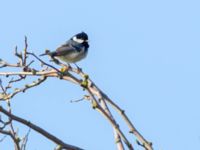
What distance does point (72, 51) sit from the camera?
920 cm

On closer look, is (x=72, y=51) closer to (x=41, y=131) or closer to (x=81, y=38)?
(x=81, y=38)

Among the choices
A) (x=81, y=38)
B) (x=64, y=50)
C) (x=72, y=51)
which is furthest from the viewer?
(x=81, y=38)

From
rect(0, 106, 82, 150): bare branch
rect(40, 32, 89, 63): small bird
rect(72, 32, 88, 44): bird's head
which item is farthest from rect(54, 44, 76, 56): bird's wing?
rect(0, 106, 82, 150): bare branch

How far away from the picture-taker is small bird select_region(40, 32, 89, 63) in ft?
29.2

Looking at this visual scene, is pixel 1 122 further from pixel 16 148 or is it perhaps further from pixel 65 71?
pixel 65 71

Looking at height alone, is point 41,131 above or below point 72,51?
below

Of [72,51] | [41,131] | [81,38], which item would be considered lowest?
[41,131]

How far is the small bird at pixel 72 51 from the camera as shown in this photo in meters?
8.90

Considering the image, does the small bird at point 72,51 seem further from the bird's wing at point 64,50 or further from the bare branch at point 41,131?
the bare branch at point 41,131

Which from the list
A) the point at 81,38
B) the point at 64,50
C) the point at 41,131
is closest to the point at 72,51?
the point at 64,50

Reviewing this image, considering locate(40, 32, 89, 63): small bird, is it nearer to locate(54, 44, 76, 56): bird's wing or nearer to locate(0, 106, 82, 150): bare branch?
locate(54, 44, 76, 56): bird's wing

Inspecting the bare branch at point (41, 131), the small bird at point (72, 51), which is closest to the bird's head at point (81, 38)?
the small bird at point (72, 51)

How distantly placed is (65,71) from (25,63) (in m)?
0.56

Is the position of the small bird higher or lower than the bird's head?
lower
